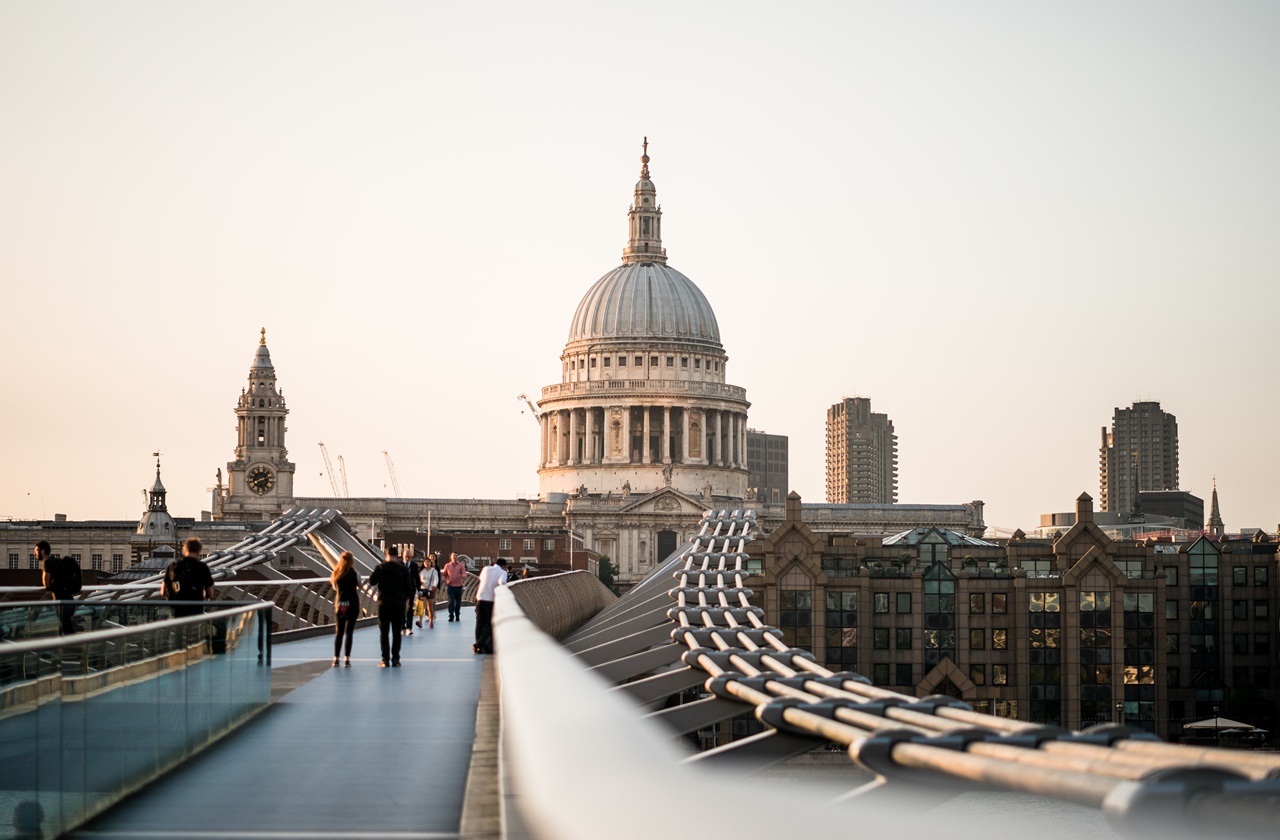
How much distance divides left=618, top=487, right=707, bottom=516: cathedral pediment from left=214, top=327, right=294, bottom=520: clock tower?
3630 centimetres

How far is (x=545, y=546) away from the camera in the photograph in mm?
173375

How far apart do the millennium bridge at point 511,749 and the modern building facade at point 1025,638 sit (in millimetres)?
64435

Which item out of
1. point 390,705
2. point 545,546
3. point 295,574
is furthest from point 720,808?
point 545,546

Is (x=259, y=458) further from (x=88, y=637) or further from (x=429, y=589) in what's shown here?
(x=88, y=637)

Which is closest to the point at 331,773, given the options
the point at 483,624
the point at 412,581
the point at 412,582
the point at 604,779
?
the point at 604,779

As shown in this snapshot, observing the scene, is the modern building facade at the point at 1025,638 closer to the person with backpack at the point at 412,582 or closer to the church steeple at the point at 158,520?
the person with backpack at the point at 412,582

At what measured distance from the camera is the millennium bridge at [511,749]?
13.3 ft

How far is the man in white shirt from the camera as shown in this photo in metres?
26.6

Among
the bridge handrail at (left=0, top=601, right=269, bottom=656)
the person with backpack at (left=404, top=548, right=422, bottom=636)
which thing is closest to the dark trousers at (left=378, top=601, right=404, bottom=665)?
the person with backpack at (left=404, top=548, right=422, bottom=636)

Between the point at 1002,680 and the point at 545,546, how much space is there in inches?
3547

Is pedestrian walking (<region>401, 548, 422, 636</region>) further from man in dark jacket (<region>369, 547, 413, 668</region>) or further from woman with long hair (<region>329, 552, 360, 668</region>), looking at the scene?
man in dark jacket (<region>369, 547, 413, 668</region>)

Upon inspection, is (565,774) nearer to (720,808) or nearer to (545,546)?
(720,808)

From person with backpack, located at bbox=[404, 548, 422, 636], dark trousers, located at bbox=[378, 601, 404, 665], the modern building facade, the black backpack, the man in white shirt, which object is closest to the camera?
the black backpack

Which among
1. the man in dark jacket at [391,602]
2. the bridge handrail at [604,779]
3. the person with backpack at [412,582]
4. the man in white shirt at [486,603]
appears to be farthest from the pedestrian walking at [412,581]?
the bridge handrail at [604,779]
